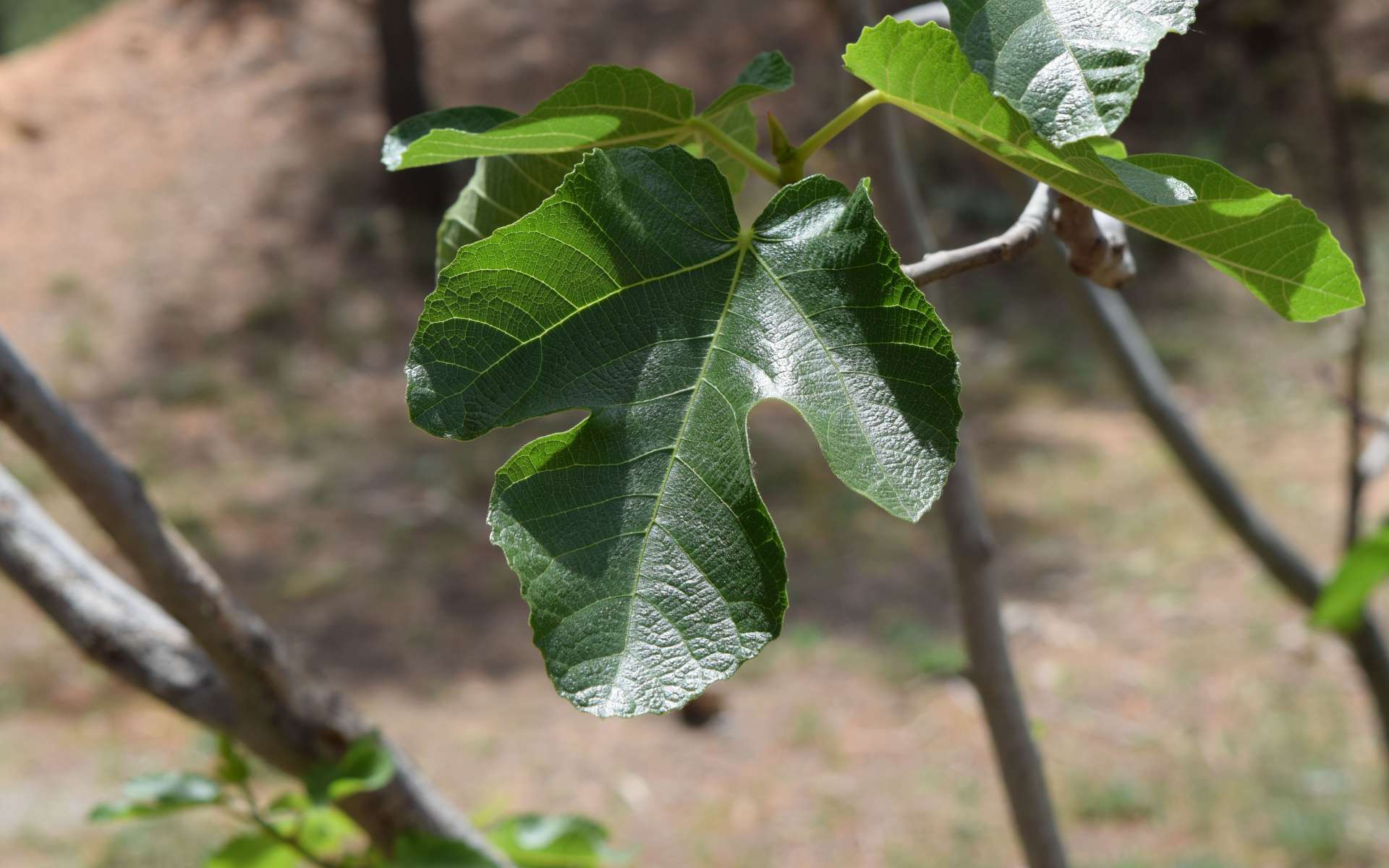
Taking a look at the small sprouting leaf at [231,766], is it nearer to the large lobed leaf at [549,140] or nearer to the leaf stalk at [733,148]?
the large lobed leaf at [549,140]

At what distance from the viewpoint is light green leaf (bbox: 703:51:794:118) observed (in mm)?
664

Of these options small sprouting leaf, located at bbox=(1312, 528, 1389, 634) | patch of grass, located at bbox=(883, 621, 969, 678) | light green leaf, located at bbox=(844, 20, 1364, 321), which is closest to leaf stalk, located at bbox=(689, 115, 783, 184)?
light green leaf, located at bbox=(844, 20, 1364, 321)

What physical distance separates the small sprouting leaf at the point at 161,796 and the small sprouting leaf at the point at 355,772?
4.3 inches

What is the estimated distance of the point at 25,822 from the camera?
351 centimetres

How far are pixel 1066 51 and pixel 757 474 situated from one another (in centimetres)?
499

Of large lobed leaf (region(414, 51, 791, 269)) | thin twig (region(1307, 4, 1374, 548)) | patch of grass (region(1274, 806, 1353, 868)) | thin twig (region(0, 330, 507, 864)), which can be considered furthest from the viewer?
patch of grass (region(1274, 806, 1353, 868))

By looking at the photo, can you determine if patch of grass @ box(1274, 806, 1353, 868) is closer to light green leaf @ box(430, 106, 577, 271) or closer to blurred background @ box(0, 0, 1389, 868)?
blurred background @ box(0, 0, 1389, 868)

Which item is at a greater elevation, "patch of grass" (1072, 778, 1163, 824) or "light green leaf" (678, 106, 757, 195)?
"light green leaf" (678, 106, 757, 195)

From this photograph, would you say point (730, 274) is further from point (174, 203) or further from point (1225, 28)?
point (1225, 28)

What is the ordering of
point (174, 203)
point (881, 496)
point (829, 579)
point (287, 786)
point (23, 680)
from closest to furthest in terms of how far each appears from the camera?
point (881, 496) → point (287, 786) → point (23, 680) → point (829, 579) → point (174, 203)

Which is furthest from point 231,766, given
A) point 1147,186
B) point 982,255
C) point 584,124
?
point 1147,186

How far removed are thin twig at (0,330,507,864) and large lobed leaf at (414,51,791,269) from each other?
388 millimetres

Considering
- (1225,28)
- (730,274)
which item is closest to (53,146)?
(1225,28)

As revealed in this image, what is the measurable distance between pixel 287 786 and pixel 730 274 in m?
3.76
